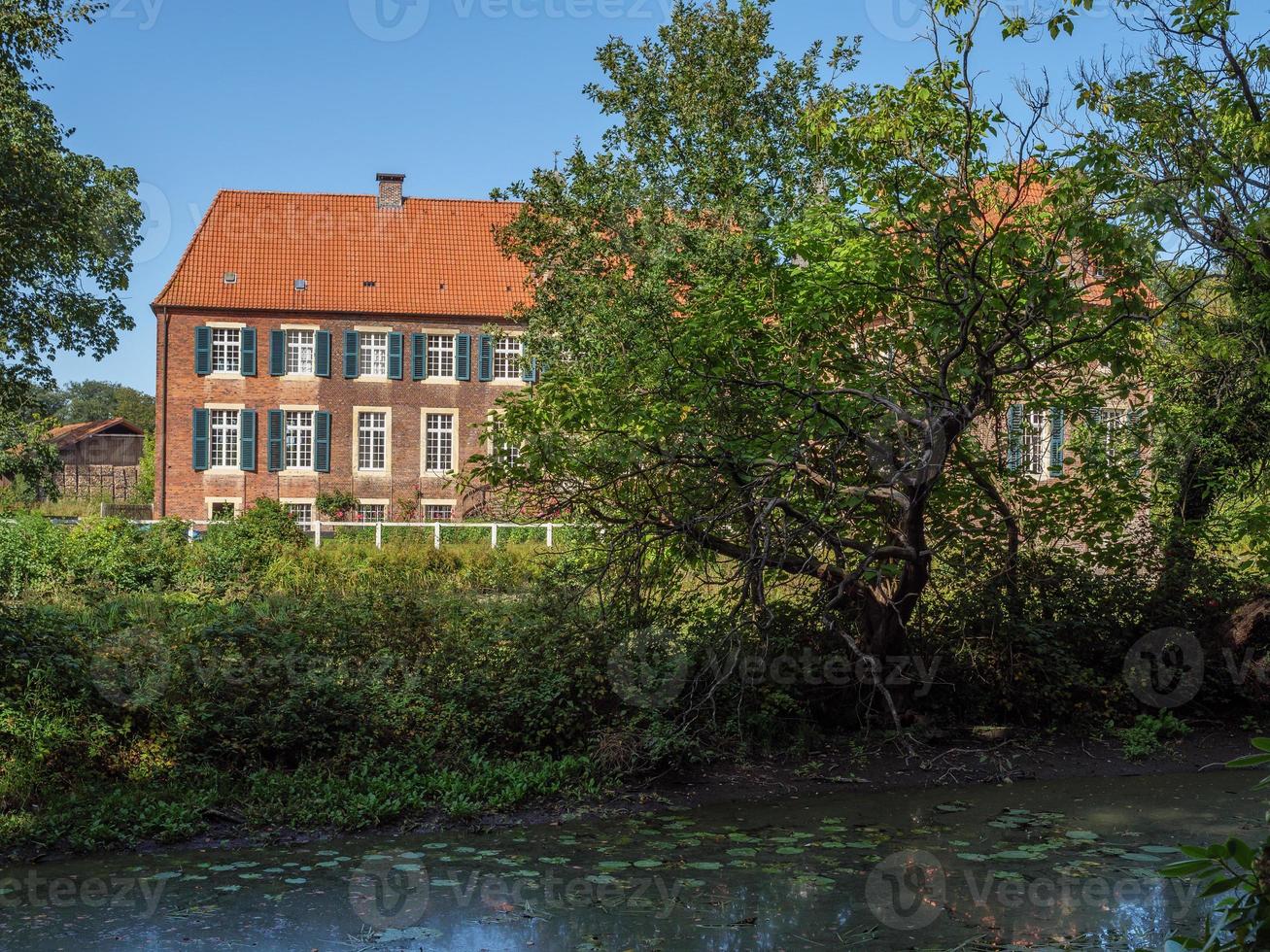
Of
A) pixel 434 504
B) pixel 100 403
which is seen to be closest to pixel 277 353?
pixel 434 504

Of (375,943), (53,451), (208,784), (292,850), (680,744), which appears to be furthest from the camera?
(53,451)

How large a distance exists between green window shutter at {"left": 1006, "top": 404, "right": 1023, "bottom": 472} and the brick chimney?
94.4ft

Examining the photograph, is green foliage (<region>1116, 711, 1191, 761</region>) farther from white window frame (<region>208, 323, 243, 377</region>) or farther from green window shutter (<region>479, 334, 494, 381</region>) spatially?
white window frame (<region>208, 323, 243, 377</region>)

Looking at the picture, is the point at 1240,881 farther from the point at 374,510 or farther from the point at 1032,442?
the point at 374,510

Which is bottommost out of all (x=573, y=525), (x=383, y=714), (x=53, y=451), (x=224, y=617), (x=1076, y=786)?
(x=1076, y=786)

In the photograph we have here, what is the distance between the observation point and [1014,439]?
10445 mm

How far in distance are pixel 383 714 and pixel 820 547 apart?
140 inches

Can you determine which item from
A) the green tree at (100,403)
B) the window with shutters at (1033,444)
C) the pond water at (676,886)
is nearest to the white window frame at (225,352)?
the window with shutters at (1033,444)

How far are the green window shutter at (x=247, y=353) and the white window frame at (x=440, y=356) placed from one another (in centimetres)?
477

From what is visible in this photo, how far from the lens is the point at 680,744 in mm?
8477

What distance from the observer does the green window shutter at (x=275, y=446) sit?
33625mm

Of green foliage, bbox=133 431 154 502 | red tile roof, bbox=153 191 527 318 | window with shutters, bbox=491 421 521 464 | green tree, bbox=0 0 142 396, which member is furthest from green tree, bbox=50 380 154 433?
window with shutters, bbox=491 421 521 464

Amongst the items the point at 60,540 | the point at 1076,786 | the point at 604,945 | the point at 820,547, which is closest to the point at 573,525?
the point at 820,547

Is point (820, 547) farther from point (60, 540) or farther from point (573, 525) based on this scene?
point (60, 540)
